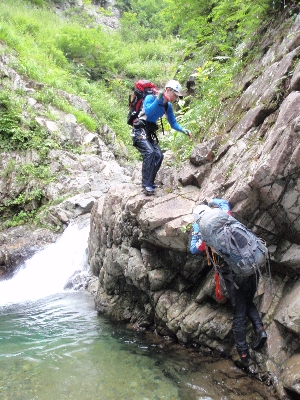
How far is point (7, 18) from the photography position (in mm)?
24750

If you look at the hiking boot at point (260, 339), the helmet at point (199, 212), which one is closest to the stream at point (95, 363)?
the hiking boot at point (260, 339)

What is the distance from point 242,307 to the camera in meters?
5.09

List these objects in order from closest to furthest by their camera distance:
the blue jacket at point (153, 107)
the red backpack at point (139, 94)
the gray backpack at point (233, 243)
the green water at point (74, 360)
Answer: the gray backpack at point (233, 243), the green water at point (74, 360), the blue jacket at point (153, 107), the red backpack at point (139, 94)

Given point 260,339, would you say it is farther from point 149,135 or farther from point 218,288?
point 149,135

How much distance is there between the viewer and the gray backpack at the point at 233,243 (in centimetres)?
464

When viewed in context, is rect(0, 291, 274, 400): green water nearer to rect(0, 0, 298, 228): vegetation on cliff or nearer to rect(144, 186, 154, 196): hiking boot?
rect(144, 186, 154, 196): hiking boot

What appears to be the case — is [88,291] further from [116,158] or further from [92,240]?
[116,158]

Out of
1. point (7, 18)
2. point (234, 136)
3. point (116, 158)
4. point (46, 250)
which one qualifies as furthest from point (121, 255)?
point (7, 18)

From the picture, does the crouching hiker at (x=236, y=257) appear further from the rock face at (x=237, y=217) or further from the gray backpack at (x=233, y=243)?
the rock face at (x=237, y=217)

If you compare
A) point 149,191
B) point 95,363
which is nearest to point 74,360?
point 95,363

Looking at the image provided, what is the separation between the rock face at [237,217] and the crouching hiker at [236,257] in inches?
9.9

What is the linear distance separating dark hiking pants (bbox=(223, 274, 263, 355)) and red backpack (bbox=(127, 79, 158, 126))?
3.95 m

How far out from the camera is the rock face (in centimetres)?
498

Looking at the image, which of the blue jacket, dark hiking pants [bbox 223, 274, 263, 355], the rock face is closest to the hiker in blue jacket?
the blue jacket
